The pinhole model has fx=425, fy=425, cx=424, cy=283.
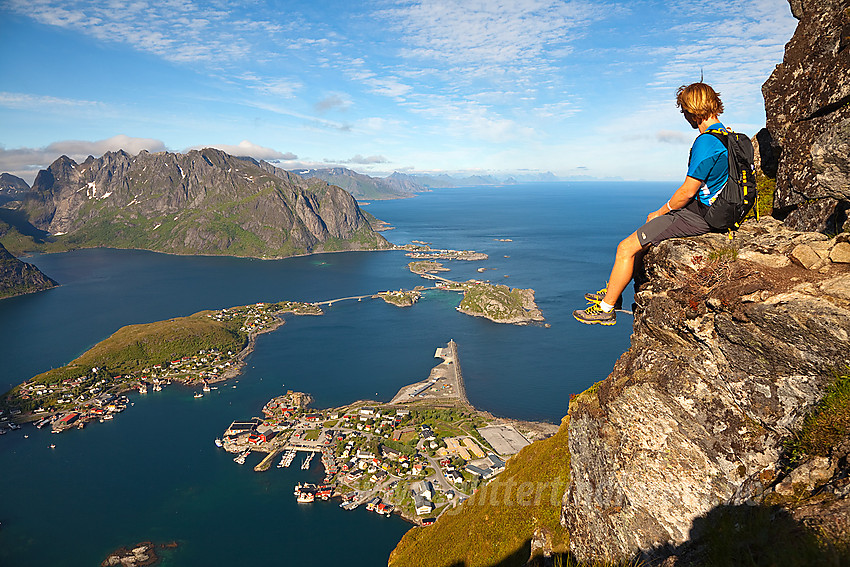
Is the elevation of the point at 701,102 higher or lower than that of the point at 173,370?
higher

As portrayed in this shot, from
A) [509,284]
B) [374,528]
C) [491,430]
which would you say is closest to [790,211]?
[374,528]

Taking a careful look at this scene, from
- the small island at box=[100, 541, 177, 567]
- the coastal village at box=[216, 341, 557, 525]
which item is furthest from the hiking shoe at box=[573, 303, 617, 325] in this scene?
the small island at box=[100, 541, 177, 567]

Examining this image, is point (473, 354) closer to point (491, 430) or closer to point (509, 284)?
point (491, 430)

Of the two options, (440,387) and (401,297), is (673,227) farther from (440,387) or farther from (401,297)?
(401,297)

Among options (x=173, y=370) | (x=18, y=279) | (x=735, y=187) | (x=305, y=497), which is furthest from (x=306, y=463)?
(x=18, y=279)

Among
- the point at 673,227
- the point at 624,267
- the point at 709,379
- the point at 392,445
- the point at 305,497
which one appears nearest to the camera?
the point at 709,379

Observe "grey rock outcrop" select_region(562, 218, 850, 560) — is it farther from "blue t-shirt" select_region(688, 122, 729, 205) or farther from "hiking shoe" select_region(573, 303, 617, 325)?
"blue t-shirt" select_region(688, 122, 729, 205)

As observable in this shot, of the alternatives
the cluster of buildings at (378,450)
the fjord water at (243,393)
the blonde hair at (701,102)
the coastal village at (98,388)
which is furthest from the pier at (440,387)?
the blonde hair at (701,102)
